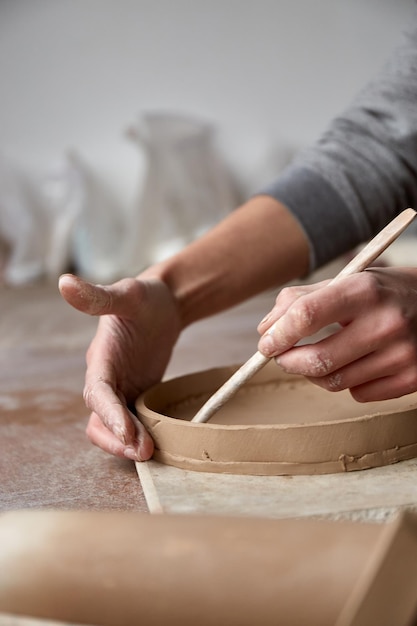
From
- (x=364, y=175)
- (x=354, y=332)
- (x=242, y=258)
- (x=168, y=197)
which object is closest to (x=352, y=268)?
(x=354, y=332)

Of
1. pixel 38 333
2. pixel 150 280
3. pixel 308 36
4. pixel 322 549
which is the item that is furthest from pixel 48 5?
pixel 322 549

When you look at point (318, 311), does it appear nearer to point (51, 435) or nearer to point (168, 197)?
point (51, 435)

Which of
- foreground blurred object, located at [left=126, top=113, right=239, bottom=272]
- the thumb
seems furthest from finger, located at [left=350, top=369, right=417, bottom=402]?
foreground blurred object, located at [left=126, top=113, right=239, bottom=272]

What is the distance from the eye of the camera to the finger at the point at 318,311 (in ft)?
3.40

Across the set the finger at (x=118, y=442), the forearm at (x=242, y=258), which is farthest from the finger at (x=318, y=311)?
the forearm at (x=242, y=258)

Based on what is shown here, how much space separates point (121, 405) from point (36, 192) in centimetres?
511

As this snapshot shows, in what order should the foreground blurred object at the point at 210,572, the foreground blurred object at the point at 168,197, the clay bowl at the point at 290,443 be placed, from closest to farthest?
the foreground blurred object at the point at 210,572 → the clay bowl at the point at 290,443 → the foreground blurred object at the point at 168,197

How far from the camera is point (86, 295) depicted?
4.13 feet

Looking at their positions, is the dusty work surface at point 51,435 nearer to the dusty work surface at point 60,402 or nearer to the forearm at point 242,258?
the dusty work surface at point 60,402

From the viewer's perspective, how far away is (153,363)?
153cm

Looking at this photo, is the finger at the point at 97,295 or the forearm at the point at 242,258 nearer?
the finger at the point at 97,295

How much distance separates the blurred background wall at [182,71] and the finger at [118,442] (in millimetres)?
4746

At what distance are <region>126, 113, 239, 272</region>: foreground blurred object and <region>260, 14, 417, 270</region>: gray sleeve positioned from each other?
3.64 metres

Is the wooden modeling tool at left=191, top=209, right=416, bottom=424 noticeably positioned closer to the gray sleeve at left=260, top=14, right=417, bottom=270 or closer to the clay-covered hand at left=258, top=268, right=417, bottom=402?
the clay-covered hand at left=258, top=268, right=417, bottom=402
